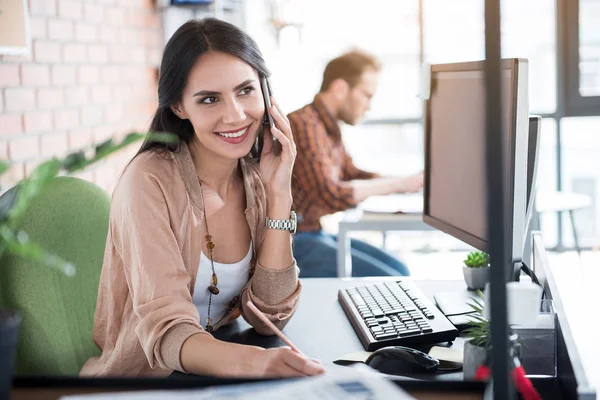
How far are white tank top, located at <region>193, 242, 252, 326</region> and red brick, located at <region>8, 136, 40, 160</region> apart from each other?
110 centimetres

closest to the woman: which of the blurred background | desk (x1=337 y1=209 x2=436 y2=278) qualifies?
desk (x1=337 y1=209 x2=436 y2=278)

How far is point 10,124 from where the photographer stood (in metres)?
2.32

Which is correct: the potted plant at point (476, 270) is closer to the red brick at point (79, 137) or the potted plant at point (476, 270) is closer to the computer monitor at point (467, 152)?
the computer monitor at point (467, 152)

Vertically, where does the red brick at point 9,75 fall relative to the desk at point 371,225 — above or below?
above

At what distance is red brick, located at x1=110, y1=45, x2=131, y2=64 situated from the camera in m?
3.30

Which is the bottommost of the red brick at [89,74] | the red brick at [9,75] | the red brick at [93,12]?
the red brick at [9,75]

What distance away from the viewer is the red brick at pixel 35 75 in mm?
2443

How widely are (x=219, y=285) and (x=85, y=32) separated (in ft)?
5.96

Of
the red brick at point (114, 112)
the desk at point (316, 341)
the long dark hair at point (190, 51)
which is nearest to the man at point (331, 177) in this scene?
the red brick at point (114, 112)

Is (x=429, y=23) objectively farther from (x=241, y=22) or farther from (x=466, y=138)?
(x=466, y=138)

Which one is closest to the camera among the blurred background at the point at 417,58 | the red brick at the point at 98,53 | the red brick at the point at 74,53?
the red brick at the point at 74,53

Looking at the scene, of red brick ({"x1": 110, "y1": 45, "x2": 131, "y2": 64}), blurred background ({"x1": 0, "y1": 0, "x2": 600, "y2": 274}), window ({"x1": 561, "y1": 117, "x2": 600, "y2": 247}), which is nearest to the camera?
red brick ({"x1": 110, "y1": 45, "x2": 131, "y2": 64})

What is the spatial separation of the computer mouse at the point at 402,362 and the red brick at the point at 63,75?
1981mm

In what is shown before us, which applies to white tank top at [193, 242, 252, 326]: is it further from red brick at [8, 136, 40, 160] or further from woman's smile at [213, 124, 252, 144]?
red brick at [8, 136, 40, 160]
